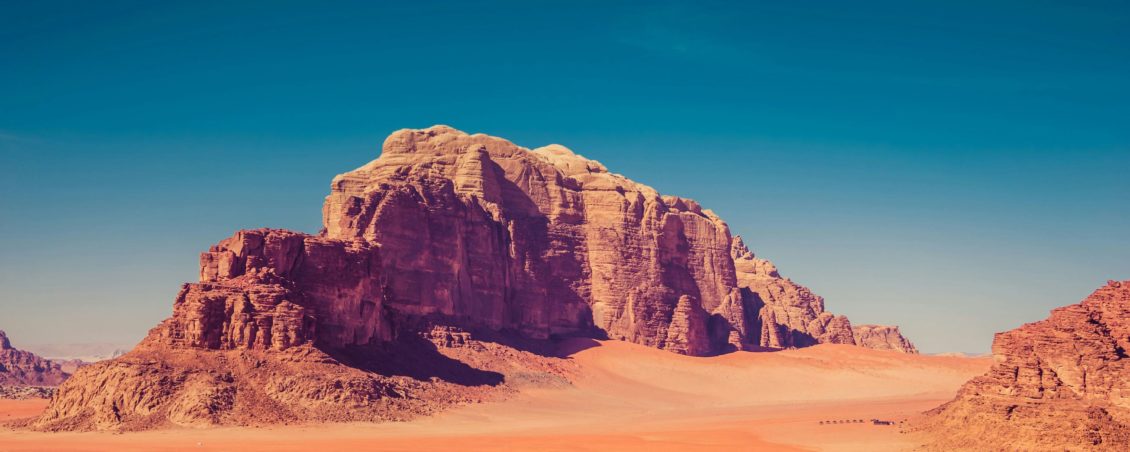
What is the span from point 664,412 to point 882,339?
223ft

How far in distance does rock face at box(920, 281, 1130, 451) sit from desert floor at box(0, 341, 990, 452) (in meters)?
4.92

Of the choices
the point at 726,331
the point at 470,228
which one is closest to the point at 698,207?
the point at 726,331

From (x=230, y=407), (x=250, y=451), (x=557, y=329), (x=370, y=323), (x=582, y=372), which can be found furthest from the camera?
(x=557, y=329)

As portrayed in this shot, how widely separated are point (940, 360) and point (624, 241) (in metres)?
32.4

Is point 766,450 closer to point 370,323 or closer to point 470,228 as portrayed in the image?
point 370,323

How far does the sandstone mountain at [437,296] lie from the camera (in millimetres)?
61531

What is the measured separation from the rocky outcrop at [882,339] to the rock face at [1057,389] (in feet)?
298

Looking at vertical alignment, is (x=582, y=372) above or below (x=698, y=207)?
below

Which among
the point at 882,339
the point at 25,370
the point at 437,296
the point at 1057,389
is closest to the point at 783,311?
the point at 882,339

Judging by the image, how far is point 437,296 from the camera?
9250cm

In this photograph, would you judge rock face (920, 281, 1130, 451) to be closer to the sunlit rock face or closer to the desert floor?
the desert floor

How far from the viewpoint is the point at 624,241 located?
111250 millimetres

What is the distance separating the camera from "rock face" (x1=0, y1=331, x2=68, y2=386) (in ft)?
376

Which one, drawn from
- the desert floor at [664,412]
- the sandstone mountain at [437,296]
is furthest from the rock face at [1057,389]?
the sandstone mountain at [437,296]
